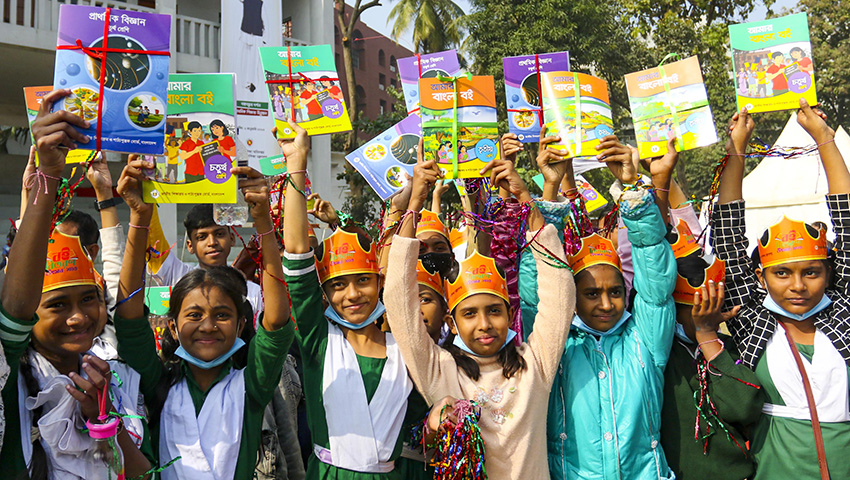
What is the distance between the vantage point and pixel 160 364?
3053mm

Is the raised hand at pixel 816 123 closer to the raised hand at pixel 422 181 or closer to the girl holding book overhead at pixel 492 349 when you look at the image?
the girl holding book overhead at pixel 492 349

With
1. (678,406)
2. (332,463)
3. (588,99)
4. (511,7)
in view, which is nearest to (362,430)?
(332,463)

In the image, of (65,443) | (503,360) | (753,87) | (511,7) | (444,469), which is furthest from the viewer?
(511,7)

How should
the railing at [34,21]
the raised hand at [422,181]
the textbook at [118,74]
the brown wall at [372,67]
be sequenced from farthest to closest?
the brown wall at [372,67]
the railing at [34,21]
the raised hand at [422,181]
the textbook at [118,74]

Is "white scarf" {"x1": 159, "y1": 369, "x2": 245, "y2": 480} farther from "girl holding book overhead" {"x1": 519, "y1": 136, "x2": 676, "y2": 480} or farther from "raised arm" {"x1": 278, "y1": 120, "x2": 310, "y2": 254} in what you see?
"girl holding book overhead" {"x1": 519, "y1": 136, "x2": 676, "y2": 480}

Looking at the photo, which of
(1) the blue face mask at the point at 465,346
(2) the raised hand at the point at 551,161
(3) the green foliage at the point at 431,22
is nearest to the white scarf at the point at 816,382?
(1) the blue face mask at the point at 465,346

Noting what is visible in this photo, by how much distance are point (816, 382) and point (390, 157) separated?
8.91ft

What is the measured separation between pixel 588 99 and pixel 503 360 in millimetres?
1494

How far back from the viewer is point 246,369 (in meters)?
3.05

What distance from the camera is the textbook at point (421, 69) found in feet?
15.3

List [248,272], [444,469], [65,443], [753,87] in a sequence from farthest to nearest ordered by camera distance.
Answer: [248,272], [753,87], [444,469], [65,443]

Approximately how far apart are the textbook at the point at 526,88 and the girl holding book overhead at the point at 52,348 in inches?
95.1

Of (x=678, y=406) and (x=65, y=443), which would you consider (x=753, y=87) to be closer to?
(x=678, y=406)

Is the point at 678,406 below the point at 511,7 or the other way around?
below
